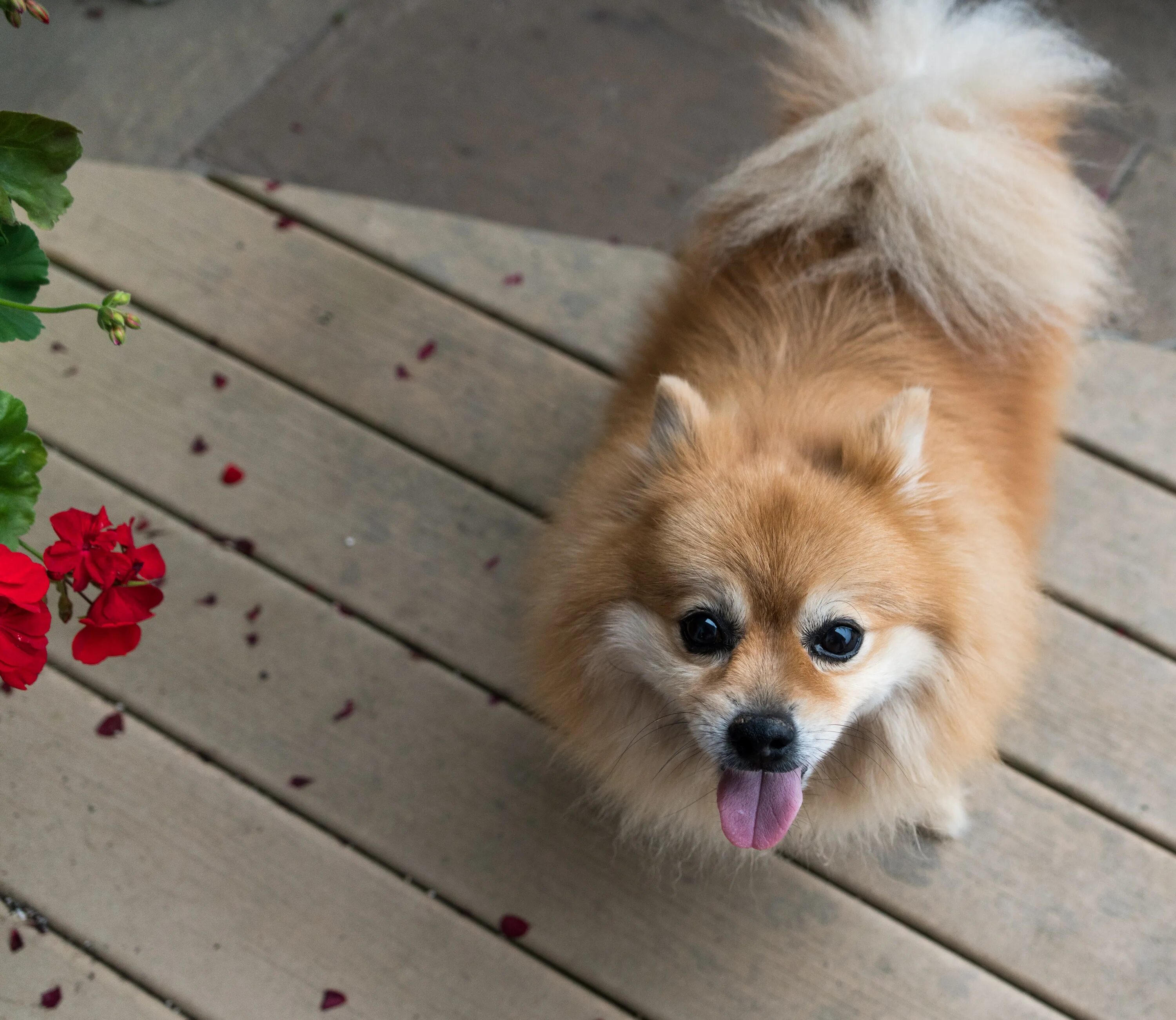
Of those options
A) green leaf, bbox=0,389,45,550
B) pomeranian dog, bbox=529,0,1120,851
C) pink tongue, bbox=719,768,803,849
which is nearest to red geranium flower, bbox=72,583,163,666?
green leaf, bbox=0,389,45,550

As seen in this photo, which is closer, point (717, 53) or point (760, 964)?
point (760, 964)

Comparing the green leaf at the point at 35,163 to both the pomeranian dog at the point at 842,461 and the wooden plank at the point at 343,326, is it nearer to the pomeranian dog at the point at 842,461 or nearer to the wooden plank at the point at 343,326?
the pomeranian dog at the point at 842,461

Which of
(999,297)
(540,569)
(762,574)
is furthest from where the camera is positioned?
(999,297)

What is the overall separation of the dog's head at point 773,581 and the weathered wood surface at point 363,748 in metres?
0.56

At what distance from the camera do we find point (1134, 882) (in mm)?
1756

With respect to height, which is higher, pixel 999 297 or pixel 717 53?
pixel 717 53

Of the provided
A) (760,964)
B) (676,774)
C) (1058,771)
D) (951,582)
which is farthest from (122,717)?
(1058,771)

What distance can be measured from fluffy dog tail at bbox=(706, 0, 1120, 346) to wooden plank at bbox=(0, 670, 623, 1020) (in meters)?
1.25

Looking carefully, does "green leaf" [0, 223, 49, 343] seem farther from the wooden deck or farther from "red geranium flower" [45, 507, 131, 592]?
the wooden deck

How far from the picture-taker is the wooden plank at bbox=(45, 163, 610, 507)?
2.16 meters

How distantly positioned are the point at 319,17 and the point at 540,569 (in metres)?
1.77

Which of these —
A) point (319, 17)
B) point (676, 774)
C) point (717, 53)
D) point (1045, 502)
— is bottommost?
point (676, 774)

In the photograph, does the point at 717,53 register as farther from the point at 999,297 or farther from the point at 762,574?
the point at 762,574

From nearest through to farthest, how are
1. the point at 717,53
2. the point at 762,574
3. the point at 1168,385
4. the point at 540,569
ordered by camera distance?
the point at 762,574 < the point at 540,569 < the point at 1168,385 < the point at 717,53
